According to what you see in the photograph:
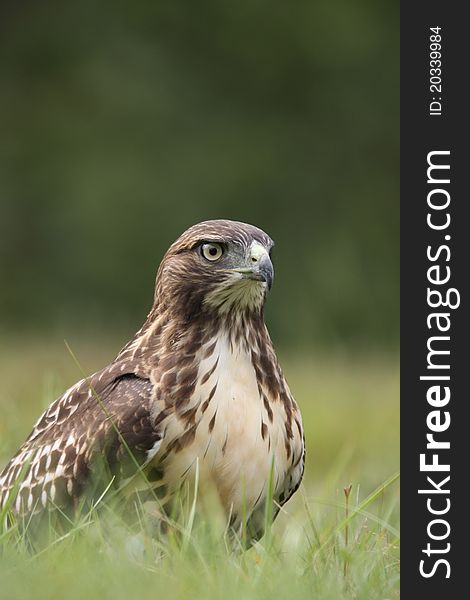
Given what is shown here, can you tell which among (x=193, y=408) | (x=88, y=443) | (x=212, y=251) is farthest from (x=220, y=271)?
(x=88, y=443)

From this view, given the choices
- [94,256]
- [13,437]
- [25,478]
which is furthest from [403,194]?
[94,256]

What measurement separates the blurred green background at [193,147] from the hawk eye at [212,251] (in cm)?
1148

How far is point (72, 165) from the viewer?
722 inches

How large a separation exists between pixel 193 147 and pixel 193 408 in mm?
13823

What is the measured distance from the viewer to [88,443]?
471 centimetres

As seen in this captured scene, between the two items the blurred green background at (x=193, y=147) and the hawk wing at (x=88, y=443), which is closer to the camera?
the hawk wing at (x=88, y=443)

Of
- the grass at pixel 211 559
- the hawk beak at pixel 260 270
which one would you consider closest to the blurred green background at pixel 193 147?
the hawk beak at pixel 260 270

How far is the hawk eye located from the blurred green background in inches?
452

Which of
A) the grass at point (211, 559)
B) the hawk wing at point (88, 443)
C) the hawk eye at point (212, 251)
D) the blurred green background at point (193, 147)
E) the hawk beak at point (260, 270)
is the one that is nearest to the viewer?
the grass at point (211, 559)

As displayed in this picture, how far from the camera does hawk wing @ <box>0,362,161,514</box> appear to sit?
15.2ft

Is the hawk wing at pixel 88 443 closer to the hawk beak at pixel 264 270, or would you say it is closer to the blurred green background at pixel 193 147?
the hawk beak at pixel 264 270

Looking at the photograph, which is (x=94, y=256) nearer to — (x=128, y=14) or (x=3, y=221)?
(x=3, y=221)

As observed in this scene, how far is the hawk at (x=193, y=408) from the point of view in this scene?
4641mm

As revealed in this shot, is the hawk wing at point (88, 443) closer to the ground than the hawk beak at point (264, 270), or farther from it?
closer to the ground
